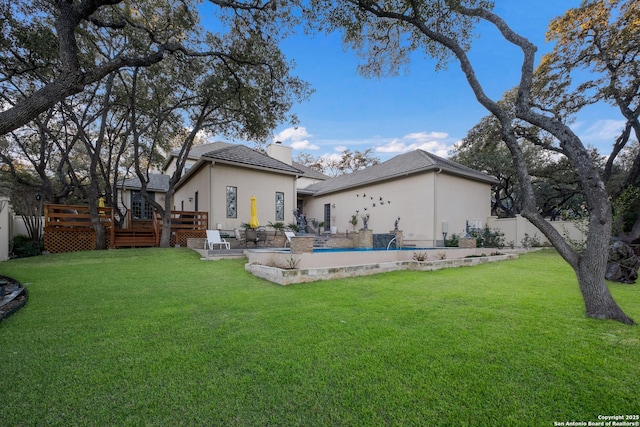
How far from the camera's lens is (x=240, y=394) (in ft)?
7.48

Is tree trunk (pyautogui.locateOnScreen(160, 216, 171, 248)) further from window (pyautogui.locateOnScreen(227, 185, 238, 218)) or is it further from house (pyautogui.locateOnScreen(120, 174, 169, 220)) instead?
house (pyautogui.locateOnScreen(120, 174, 169, 220))

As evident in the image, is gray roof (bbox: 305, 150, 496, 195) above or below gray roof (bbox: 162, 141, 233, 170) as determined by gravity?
below

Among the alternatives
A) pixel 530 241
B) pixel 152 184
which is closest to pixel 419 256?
pixel 530 241

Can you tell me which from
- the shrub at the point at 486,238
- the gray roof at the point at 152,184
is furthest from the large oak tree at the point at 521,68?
the gray roof at the point at 152,184

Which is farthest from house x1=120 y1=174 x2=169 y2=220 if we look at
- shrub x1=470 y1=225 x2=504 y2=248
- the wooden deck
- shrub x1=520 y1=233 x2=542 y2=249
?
shrub x1=520 y1=233 x2=542 y2=249

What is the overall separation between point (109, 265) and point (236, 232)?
19.0 ft

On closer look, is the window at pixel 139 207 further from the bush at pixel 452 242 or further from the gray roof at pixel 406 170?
the bush at pixel 452 242

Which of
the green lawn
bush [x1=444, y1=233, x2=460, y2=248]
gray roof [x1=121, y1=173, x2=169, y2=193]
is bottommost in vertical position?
the green lawn

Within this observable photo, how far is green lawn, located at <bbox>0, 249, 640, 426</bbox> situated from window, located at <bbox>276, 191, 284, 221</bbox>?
1055cm

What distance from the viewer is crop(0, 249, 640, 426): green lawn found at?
2094mm

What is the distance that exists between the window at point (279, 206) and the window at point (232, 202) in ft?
7.89

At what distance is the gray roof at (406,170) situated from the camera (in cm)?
1438

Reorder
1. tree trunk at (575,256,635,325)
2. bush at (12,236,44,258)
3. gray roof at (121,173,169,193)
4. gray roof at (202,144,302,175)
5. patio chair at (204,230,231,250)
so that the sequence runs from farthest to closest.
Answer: gray roof at (121,173,169,193)
gray roof at (202,144,302,175)
bush at (12,236,44,258)
patio chair at (204,230,231,250)
tree trunk at (575,256,635,325)

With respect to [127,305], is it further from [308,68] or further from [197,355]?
[308,68]
